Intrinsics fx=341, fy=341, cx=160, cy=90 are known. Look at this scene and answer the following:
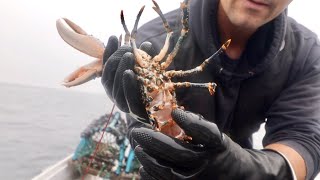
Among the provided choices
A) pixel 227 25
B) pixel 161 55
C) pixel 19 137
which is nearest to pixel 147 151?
pixel 161 55

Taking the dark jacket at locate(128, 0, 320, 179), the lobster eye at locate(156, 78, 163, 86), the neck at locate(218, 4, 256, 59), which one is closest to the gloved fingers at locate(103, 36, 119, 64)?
the lobster eye at locate(156, 78, 163, 86)

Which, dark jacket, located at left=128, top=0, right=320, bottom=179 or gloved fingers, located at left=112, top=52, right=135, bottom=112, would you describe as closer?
gloved fingers, located at left=112, top=52, right=135, bottom=112

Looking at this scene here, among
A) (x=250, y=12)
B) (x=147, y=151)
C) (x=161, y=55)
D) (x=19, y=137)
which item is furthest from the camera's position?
(x=19, y=137)

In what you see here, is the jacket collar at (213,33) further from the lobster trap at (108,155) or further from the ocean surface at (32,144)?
the ocean surface at (32,144)

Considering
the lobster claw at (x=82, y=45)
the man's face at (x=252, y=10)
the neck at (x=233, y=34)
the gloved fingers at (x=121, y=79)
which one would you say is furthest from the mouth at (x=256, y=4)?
the lobster claw at (x=82, y=45)

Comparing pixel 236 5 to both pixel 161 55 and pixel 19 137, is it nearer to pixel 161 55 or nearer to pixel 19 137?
pixel 161 55

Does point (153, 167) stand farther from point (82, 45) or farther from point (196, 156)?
point (82, 45)

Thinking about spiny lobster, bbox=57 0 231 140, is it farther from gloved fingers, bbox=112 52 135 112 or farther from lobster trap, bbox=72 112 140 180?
lobster trap, bbox=72 112 140 180
